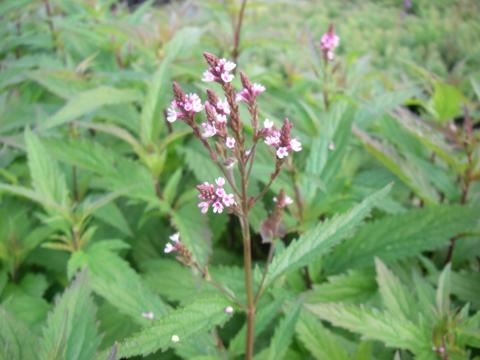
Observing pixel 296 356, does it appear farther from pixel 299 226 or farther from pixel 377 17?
pixel 377 17

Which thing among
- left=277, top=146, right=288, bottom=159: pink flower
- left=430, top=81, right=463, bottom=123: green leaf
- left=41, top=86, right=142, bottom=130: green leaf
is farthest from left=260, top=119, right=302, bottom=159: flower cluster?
left=430, top=81, right=463, bottom=123: green leaf

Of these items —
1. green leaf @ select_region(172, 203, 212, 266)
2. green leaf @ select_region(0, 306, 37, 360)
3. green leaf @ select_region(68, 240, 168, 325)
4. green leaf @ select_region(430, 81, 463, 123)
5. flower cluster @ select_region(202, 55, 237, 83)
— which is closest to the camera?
flower cluster @ select_region(202, 55, 237, 83)

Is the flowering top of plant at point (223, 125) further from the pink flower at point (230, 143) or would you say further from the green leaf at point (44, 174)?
the green leaf at point (44, 174)

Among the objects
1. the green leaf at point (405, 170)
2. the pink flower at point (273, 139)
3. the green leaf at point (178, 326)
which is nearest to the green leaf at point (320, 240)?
the green leaf at point (178, 326)

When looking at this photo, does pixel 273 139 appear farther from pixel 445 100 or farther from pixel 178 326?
pixel 445 100

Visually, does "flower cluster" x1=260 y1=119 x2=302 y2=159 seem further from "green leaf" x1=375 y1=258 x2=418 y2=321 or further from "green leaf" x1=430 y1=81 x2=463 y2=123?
"green leaf" x1=430 y1=81 x2=463 y2=123

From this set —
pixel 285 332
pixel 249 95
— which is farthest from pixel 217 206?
pixel 285 332
